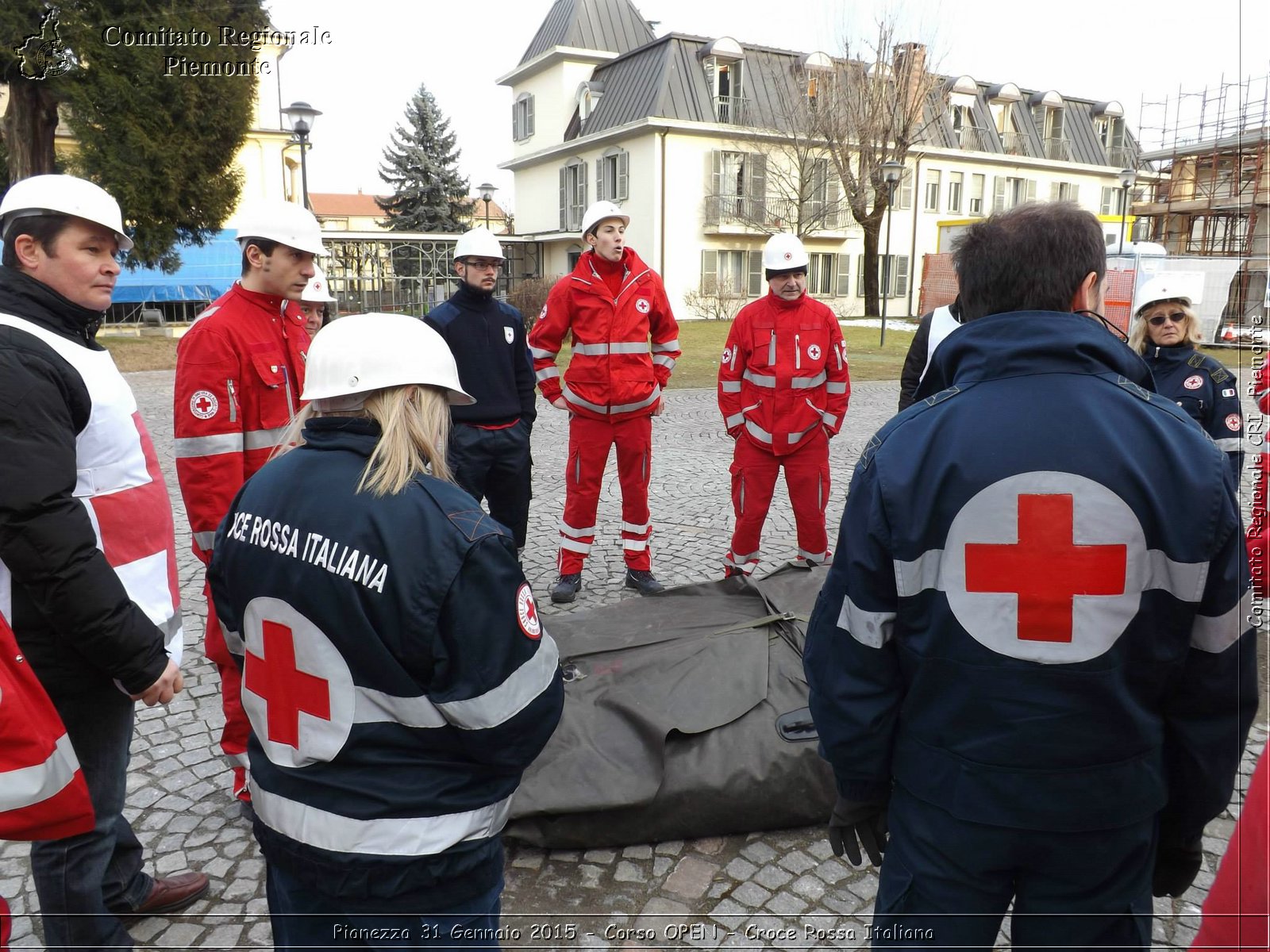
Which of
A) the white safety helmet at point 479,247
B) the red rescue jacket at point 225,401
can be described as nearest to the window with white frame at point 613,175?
the white safety helmet at point 479,247

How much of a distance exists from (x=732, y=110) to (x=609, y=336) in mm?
30816

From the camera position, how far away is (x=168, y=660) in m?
2.27

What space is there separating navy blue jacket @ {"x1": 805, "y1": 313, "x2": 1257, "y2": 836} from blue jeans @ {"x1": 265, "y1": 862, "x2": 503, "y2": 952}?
937 mm

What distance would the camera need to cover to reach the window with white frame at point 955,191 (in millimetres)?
37094

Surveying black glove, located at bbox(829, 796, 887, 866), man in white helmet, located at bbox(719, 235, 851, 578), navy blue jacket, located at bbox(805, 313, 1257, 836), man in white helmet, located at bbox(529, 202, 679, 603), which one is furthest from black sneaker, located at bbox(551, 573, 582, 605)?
navy blue jacket, located at bbox(805, 313, 1257, 836)

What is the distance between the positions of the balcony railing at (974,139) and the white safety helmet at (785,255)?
122ft

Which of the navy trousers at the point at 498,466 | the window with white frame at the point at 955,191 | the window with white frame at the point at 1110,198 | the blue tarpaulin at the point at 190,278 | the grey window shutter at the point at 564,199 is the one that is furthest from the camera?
the window with white frame at the point at 1110,198

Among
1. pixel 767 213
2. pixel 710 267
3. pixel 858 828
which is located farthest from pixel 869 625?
pixel 767 213

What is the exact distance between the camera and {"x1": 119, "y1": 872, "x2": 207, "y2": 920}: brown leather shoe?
269 cm

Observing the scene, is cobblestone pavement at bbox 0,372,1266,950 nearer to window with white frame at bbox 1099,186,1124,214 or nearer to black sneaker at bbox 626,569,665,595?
black sneaker at bbox 626,569,665,595

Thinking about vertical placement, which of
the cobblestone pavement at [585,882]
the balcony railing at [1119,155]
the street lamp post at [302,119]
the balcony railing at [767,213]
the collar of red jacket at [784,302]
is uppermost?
the balcony railing at [1119,155]

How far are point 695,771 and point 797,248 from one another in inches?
138

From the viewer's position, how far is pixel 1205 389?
4.63 meters

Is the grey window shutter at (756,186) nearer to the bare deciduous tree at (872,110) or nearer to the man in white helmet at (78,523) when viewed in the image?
the bare deciduous tree at (872,110)
